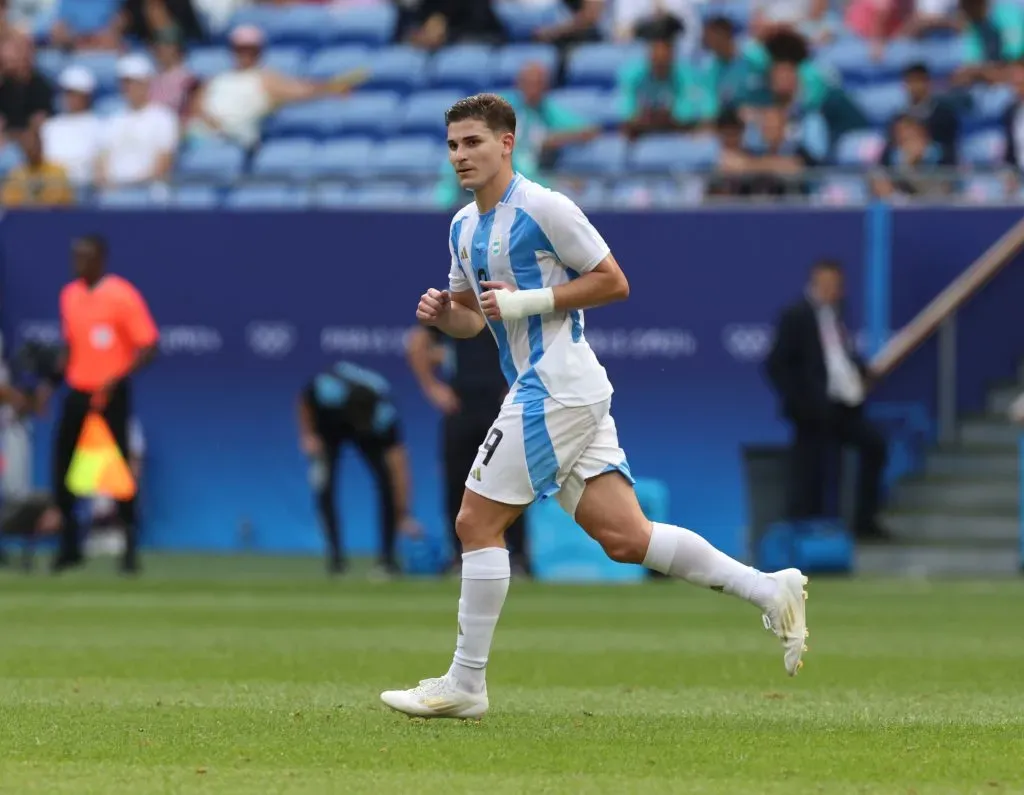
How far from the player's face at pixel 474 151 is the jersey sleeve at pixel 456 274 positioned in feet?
0.98

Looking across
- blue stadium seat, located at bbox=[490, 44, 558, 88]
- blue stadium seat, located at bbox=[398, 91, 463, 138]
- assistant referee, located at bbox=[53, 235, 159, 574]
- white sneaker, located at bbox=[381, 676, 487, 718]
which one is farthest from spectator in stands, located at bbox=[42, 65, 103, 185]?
white sneaker, located at bbox=[381, 676, 487, 718]

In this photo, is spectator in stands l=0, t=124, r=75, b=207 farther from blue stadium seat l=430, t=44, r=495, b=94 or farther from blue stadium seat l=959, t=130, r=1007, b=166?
blue stadium seat l=959, t=130, r=1007, b=166

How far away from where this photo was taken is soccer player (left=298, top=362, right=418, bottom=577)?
1783 centimetres

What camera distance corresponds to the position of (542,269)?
775 centimetres

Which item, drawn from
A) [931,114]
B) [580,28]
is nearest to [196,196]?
[580,28]

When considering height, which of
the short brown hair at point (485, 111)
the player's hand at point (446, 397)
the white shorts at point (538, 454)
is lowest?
the player's hand at point (446, 397)

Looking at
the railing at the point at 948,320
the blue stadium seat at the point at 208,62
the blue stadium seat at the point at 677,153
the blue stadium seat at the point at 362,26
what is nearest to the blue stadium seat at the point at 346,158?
the blue stadium seat at the point at 208,62

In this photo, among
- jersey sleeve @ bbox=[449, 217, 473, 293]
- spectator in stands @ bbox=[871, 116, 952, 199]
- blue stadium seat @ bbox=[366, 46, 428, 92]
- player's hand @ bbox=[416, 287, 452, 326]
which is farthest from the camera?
blue stadium seat @ bbox=[366, 46, 428, 92]

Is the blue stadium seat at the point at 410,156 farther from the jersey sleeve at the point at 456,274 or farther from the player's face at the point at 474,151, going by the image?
the player's face at the point at 474,151

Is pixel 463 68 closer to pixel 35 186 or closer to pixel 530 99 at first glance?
pixel 530 99

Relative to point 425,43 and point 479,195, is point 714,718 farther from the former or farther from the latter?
point 425,43

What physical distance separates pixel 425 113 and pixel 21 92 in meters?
4.03

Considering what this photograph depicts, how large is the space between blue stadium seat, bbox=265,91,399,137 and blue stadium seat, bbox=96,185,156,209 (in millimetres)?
2035

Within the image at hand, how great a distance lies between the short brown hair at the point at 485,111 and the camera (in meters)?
7.68
